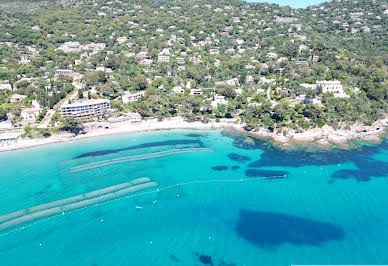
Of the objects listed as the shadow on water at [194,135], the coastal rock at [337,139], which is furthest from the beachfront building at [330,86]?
the shadow on water at [194,135]

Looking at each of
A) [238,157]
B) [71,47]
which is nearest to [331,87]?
[238,157]

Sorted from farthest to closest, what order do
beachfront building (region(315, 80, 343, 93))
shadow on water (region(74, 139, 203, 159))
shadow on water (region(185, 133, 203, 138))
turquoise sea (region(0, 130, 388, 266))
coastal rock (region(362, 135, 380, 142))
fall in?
beachfront building (region(315, 80, 343, 93)) → shadow on water (region(185, 133, 203, 138)) → coastal rock (region(362, 135, 380, 142)) → shadow on water (region(74, 139, 203, 159)) → turquoise sea (region(0, 130, 388, 266))

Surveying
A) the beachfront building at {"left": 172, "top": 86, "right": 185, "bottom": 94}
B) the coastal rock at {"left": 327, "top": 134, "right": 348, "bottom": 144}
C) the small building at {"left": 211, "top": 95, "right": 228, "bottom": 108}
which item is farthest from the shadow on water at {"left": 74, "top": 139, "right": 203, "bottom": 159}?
the coastal rock at {"left": 327, "top": 134, "right": 348, "bottom": 144}

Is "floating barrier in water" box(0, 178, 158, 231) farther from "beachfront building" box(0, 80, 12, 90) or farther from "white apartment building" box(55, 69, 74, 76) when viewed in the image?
"white apartment building" box(55, 69, 74, 76)

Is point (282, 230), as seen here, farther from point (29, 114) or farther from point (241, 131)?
point (29, 114)

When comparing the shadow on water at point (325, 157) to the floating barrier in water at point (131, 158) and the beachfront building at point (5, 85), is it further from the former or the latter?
the beachfront building at point (5, 85)

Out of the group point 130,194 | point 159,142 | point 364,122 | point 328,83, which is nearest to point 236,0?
point 328,83

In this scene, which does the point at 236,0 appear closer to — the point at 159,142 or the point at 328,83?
the point at 328,83
